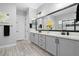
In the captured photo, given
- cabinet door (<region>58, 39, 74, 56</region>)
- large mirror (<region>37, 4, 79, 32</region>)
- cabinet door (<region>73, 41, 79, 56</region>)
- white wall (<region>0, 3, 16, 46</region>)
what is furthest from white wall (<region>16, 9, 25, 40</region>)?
cabinet door (<region>73, 41, 79, 56</region>)

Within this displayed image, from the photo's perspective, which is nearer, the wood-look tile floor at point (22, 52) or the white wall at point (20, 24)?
the wood-look tile floor at point (22, 52)

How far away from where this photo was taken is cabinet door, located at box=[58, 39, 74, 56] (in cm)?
239

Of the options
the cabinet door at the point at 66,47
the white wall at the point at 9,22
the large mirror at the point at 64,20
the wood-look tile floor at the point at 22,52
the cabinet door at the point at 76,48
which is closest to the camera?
the cabinet door at the point at 76,48

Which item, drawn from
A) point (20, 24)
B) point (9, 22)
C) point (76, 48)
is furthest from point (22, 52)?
point (20, 24)

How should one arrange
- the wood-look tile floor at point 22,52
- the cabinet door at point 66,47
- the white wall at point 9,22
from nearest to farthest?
the cabinet door at point 66,47 → the wood-look tile floor at point 22,52 → the white wall at point 9,22

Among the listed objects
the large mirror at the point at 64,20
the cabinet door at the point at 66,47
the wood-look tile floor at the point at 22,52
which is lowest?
the wood-look tile floor at the point at 22,52

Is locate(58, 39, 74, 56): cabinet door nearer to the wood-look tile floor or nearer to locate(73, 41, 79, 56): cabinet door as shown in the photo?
locate(73, 41, 79, 56): cabinet door

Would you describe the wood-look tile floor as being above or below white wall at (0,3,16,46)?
below

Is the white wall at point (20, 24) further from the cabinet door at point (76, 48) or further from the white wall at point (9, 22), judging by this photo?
the cabinet door at point (76, 48)

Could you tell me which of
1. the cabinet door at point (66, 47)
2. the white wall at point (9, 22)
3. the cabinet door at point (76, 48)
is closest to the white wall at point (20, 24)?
the white wall at point (9, 22)

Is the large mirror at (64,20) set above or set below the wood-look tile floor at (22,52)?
above

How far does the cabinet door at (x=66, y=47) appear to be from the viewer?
2.39 m

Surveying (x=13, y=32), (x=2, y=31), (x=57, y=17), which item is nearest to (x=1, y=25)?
(x=2, y=31)

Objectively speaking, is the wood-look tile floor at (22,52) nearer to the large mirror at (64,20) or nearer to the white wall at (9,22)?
the white wall at (9,22)
